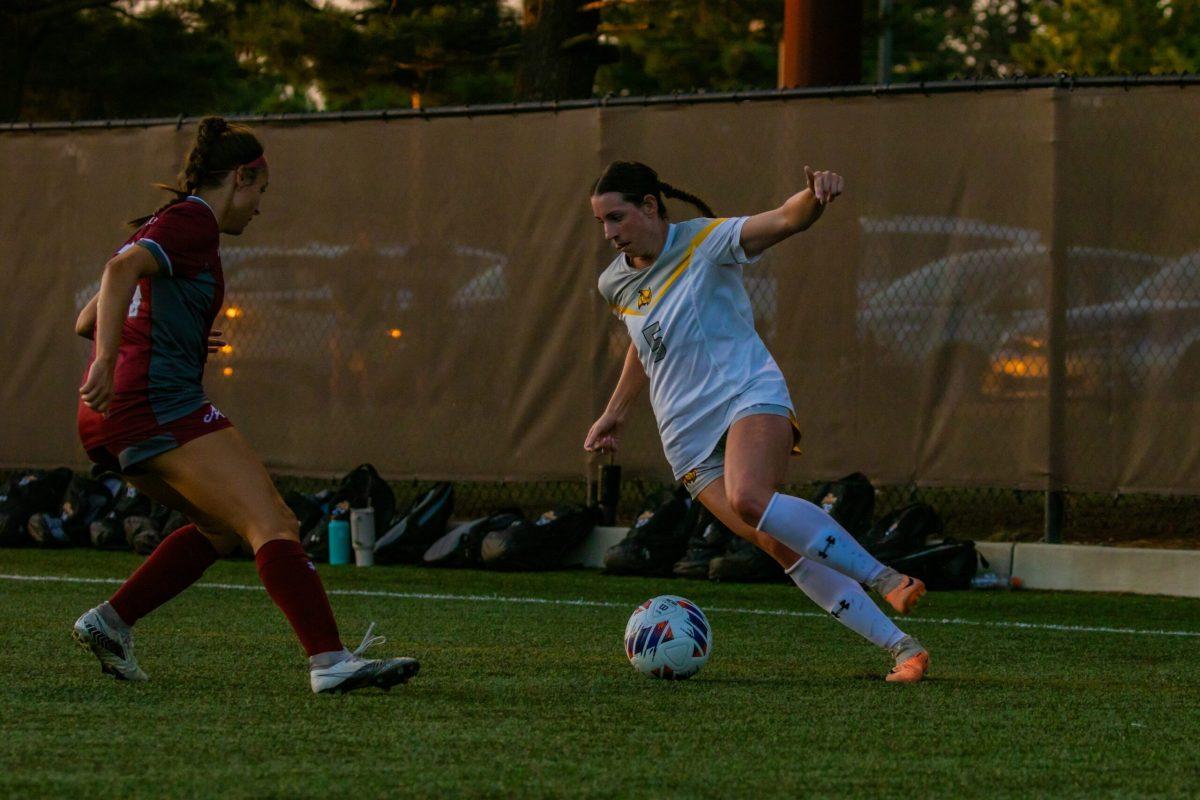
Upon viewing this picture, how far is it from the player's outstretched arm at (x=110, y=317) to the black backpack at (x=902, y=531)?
509 centimetres

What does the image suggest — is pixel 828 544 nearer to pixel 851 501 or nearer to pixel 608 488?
pixel 851 501

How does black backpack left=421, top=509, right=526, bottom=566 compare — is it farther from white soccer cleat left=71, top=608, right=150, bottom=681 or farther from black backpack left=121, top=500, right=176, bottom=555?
white soccer cleat left=71, top=608, right=150, bottom=681

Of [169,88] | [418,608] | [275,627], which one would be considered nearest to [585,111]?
[418,608]

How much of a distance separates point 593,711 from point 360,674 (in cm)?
74

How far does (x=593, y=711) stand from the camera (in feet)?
17.9

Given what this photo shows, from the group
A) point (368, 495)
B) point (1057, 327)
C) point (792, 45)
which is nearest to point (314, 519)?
point (368, 495)

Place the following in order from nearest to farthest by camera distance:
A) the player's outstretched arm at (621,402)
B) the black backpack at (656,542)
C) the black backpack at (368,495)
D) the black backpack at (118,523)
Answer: the player's outstretched arm at (621,402) < the black backpack at (656,542) < the black backpack at (368,495) < the black backpack at (118,523)

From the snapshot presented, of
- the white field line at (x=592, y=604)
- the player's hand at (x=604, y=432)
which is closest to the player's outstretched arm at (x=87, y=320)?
the player's hand at (x=604, y=432)

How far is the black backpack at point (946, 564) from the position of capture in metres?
9.61

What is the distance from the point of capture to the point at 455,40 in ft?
56.6

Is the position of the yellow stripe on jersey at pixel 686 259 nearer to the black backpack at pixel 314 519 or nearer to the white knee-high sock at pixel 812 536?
the white knee-high sock at pixel 812 536

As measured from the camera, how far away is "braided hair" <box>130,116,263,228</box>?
5.77 meters

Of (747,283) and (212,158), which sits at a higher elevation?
(212,158)

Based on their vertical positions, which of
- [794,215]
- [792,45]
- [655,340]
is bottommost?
[655,340]
